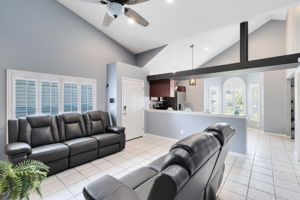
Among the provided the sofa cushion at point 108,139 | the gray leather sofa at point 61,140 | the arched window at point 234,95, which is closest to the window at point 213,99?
the arched window at point 234,95

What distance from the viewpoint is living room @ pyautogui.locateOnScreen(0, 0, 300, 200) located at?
1.31 meters

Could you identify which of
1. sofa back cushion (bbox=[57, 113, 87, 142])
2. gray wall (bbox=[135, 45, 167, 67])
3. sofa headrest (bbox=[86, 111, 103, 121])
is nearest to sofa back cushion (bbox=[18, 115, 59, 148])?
sofa back cushion (bbox=[57, 113, 87, 142])

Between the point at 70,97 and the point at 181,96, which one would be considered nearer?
the point at 70,97

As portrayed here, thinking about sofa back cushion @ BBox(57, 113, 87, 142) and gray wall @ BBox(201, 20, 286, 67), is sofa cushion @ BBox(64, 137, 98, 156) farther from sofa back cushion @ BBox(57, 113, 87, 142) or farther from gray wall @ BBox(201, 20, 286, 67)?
gray wall @ BBox(201, 20, 286, 67)

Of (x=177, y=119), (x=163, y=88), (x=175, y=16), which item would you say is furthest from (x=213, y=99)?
(x=175, y=16)

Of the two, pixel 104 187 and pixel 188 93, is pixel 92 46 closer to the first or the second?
pixel 104 187

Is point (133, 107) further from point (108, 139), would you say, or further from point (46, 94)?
point (46, 94)

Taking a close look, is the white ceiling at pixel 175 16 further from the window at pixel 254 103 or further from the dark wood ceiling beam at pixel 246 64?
the window at pixel 254 103

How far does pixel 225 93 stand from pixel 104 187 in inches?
305

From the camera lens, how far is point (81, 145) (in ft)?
9.39

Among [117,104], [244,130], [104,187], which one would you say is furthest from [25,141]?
[244,130]

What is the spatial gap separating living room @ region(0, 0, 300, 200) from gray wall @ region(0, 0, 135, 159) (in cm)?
2

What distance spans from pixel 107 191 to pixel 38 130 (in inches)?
106

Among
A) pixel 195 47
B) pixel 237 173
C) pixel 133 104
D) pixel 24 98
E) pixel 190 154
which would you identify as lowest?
pixel 237 173
